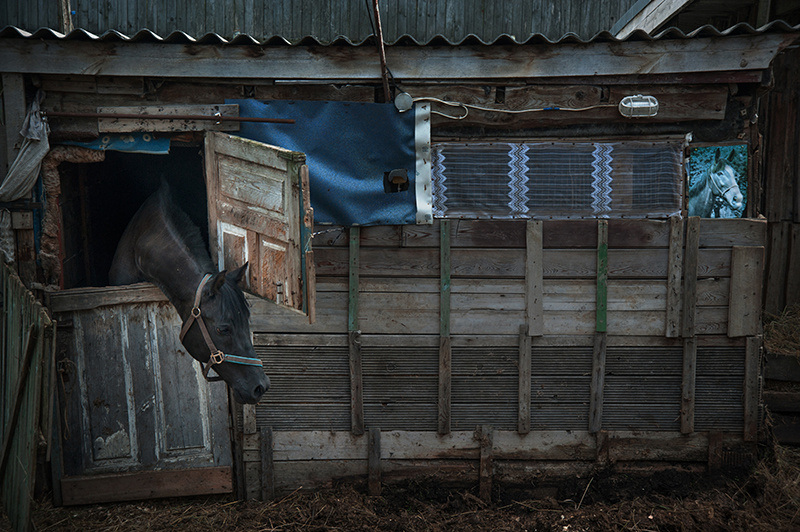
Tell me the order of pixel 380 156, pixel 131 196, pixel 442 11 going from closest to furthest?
pixel 380 156, pixel 131 196, pixel 442 11

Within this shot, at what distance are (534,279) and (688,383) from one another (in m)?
1.67

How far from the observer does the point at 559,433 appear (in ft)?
18.3

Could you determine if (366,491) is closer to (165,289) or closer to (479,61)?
(165,289)

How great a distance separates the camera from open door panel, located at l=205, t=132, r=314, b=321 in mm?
3979

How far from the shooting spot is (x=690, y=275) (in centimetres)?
531

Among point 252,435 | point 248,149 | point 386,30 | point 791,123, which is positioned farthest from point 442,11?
point 252,435

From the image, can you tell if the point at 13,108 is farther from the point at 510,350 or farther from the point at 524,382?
the point at 524,382

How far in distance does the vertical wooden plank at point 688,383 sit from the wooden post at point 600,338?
2.30ft

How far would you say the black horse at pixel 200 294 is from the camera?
4152 millimetres

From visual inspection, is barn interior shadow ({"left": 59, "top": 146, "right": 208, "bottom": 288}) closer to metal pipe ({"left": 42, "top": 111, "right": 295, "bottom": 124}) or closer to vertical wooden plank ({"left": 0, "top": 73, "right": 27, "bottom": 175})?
vertical wooden plank ({"left": 0, "top": 73, "right": 27, "bottom": 175})

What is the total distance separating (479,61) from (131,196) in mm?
3955

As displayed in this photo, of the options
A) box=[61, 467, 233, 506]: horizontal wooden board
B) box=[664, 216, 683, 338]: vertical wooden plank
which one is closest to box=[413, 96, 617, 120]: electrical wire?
box=[664, 216, 683, 338]: vertical wooden plank

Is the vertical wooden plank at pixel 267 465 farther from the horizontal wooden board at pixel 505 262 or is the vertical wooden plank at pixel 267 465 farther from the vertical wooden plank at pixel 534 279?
the vertical wooden plank at pixel 534 279

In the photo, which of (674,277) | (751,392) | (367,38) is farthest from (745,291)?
(367,38)
